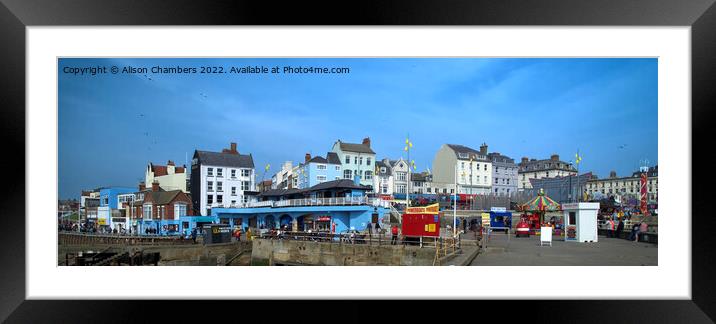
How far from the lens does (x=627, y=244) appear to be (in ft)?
51.0

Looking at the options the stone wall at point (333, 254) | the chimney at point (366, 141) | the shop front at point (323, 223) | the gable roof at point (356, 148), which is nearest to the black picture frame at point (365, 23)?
the stone wall at point (333, 254)

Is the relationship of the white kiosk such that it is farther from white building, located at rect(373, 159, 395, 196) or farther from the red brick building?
the red brick building

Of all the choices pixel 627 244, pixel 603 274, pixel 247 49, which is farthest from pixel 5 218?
pixel 627 244

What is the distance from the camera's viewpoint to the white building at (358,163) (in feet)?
66.1

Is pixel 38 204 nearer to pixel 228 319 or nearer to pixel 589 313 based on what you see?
pixel 228 319

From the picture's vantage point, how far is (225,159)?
18.3 metres

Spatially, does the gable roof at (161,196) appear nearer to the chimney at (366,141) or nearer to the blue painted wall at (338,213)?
the blue painted wall at (338,213)

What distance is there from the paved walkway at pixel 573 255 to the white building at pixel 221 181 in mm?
8693

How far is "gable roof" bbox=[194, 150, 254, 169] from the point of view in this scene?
16.9 m

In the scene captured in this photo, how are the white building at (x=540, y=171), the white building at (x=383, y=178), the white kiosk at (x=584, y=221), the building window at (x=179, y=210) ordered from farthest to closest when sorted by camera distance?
1. the white building at (x=540, y=171)
2. the white building at (x=383, y=178)
3. the building window at (x=179, y=210)
4. the white kiosk at (x=584, y=221)

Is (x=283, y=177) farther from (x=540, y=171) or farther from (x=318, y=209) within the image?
(x=540, y=171)

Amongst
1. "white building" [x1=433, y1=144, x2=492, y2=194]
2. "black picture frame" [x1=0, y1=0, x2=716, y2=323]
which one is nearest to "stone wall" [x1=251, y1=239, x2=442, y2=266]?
"white building" [x1=433, y1=144, x2=492, y2=194]

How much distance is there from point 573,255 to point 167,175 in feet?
43.4

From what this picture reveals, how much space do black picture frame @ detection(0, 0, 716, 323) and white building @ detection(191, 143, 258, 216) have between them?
328 inches
